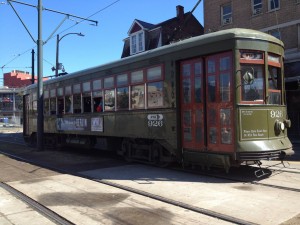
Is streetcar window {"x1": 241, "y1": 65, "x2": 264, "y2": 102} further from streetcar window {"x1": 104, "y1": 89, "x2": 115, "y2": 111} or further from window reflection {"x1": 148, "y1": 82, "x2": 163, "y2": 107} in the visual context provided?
streetcar window {"x1": 104, "y1": 89, "x2": 115, "y2": 111}

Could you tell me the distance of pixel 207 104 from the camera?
31.4 feet

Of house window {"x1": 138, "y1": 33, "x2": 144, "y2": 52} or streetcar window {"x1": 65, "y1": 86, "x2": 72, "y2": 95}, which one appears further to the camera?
house window {"x1": 138, "y1": 33, "x2": 144, "y2": 52}

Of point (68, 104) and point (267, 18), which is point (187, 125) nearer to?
point (68, 104)

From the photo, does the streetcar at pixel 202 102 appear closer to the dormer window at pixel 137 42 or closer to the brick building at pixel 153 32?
the brick building at pixel 153 32

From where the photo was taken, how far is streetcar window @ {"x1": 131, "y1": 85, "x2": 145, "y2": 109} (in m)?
11.4

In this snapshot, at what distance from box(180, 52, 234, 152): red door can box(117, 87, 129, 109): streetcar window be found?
2.38 m

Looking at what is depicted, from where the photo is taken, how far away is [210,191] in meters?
8.03

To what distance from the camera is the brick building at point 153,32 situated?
116 ft

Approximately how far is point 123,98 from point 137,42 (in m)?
25.5

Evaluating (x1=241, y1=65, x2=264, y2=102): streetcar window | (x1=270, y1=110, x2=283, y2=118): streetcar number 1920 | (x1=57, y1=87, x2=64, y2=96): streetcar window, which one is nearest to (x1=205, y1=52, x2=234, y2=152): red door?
(x1=241, y1=65, x2=264, y2=102): streetcar window

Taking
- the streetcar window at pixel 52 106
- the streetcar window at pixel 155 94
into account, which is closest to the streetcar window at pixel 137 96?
the streetcar window at pixel 155 94

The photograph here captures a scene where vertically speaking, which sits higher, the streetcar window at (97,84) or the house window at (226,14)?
the house window at (226,14)

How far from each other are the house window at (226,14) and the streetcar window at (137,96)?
17.4 m

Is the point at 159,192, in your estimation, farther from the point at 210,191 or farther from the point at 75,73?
the point at 75,73
